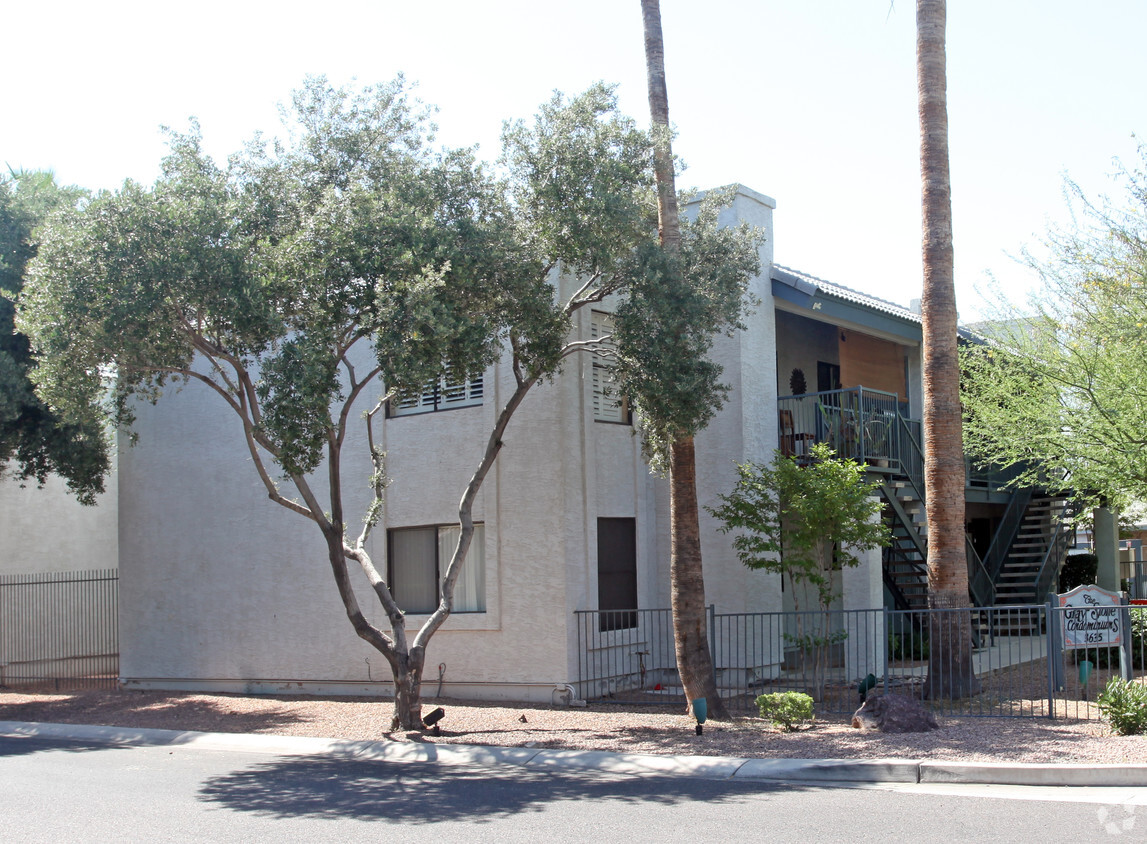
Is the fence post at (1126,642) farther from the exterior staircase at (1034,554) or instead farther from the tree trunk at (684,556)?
the exterior staircase at (1034,554)

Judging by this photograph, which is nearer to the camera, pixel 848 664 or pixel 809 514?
pixel 809 514

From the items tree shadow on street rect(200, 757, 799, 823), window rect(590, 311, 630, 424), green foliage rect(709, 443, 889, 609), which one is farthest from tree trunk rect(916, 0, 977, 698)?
tree shadow on street rect(200, 757, 799, 823)

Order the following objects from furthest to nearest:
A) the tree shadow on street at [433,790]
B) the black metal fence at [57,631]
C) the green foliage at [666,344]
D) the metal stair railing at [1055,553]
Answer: the black metal fence at [57,631], the metal stair railing at [1055,553], the green foliage at [666,344], the tree shadow on street at [433,790]

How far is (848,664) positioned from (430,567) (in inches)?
250

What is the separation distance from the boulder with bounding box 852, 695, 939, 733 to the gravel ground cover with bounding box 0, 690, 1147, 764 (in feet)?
0.56

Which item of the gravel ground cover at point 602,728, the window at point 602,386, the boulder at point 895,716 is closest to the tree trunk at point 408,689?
the gravel ground cover at point 602,728

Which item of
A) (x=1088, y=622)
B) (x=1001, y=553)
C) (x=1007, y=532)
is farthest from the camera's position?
(x=1007, y=532)

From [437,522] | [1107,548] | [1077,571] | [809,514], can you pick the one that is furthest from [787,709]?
[1077,571]

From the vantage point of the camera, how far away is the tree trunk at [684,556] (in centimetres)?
1226

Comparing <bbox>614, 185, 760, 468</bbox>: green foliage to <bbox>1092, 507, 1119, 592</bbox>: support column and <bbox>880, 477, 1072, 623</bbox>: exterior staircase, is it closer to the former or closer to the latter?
<bbox>880, 477, 1072, 623</bbox>: exterior staircase

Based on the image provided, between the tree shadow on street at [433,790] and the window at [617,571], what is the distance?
16.4ft

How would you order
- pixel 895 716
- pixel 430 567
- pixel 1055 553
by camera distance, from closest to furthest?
pixel 895 716 < pixel 430 567 < pixel 1055 553

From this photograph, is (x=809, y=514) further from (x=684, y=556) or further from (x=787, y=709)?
(x=787, y=709)

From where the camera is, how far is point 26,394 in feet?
57.7
